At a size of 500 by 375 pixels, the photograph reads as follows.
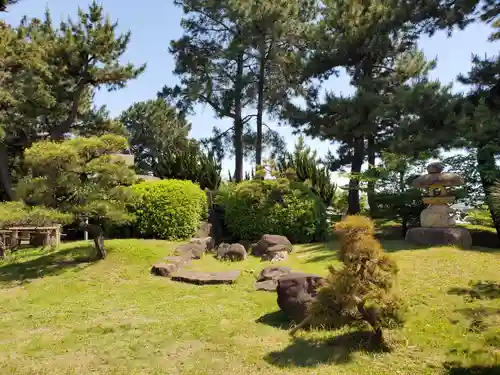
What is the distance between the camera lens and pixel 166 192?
11.0 metres

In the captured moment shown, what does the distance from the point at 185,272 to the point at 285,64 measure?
14.6 meters

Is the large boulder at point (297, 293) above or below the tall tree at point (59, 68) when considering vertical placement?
below

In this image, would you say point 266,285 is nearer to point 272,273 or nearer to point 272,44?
point 272,273

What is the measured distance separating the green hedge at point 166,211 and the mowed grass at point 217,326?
196cm

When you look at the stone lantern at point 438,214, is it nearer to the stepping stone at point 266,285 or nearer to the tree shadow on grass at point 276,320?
the stepping stone at point 266,285

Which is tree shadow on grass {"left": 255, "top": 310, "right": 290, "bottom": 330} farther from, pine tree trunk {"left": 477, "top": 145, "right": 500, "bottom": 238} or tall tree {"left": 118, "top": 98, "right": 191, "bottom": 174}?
tall tree {"left": 118, "top": 98, "right": 191, "bottom": 174}

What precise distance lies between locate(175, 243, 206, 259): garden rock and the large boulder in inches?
171

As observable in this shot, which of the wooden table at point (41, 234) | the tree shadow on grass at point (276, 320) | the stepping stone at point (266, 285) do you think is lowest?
the tree shadow on grass at point (276, 320)

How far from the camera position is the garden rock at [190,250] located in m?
9.69

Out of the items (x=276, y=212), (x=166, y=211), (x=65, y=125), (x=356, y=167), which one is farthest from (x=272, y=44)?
(x=166, y=211)

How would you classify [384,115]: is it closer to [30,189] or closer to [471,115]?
[471,115]

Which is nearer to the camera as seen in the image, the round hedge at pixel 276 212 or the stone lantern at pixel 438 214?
the stone lantern at pixel 438 214

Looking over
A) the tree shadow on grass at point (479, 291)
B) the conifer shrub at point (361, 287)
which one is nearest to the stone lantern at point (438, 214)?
the tree shadow on grass at point (479, 291)

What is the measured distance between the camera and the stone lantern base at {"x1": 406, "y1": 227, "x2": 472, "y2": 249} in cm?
930
